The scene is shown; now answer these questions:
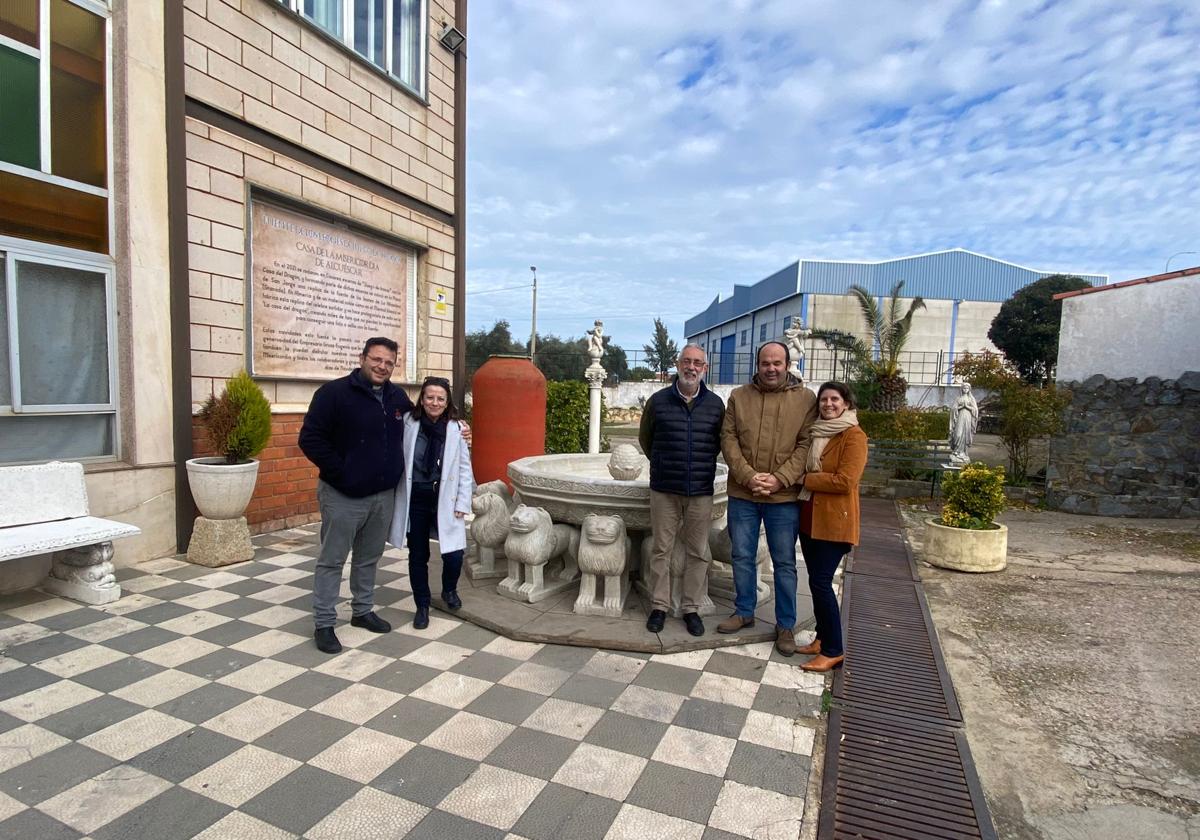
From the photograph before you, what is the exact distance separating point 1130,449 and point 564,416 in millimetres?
7983

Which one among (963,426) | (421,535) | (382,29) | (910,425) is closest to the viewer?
(421,535)

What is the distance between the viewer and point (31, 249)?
13.9 feet

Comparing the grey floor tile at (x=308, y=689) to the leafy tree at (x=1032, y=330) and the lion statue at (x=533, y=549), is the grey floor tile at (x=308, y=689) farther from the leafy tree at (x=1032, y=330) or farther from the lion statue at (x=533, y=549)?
the leafy tree at (x=1032, y=330)

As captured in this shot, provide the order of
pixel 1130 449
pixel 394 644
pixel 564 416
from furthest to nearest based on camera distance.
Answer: pixel 564 416 → pixel 1130 449 → pixel 394 644

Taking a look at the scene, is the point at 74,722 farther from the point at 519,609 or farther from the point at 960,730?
the point at 960,730

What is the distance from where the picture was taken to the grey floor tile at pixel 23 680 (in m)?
2.82

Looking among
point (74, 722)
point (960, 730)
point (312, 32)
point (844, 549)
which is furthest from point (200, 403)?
point (960, 730)

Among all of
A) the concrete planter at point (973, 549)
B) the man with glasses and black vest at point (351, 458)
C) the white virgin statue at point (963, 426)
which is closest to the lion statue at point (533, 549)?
the man with glasses and black vest at point (351, 458)

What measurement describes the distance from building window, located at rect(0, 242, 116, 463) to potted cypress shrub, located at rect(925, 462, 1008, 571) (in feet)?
23.2

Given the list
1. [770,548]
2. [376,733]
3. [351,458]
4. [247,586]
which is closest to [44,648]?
[247,586]

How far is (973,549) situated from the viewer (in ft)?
18.2

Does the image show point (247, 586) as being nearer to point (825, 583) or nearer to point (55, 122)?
point (55, 122)

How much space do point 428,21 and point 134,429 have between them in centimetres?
599

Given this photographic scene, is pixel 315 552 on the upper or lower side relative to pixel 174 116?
lower
